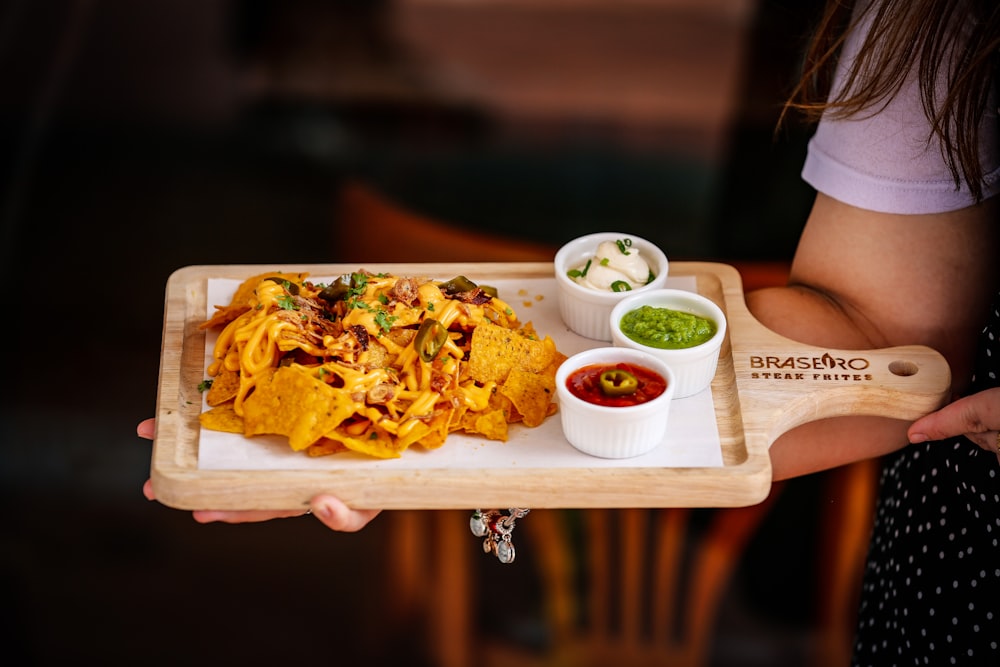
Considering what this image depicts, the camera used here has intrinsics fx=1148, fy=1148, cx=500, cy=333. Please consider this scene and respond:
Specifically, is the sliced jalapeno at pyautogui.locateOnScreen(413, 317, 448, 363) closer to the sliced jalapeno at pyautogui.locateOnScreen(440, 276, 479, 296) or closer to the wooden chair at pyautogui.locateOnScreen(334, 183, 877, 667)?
the sliced jalapeno at pyautogui.locateOnScreen(440, 276, 479, 296)

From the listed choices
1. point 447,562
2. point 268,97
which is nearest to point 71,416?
point 447,562

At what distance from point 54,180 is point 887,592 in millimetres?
5344

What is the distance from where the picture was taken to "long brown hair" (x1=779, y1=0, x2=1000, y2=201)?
2.07 metres

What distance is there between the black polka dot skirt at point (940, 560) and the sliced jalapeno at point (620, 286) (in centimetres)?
69

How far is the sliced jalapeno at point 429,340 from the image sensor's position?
2.23 metres

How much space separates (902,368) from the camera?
2330 mm

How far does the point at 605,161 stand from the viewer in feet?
20.6

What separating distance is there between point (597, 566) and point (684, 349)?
1.97 meters

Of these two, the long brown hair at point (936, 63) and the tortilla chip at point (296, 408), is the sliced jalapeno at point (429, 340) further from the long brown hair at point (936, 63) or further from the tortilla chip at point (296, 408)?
the long brown hair at point (936, 63)

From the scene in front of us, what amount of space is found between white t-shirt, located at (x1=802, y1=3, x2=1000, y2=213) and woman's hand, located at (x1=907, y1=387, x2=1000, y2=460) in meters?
0.42

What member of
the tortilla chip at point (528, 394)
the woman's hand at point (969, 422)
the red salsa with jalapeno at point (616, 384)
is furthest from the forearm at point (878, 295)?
the tortilla chip at point (528, 394)

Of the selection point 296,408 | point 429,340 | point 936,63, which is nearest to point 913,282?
point 936,63

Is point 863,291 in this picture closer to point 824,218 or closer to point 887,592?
point 824,218

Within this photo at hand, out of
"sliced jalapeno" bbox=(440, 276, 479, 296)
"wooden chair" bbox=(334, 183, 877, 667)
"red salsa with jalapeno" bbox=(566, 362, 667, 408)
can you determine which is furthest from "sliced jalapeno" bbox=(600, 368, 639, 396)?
"wooden chair" bbox=(334, 183, 877, 667)
